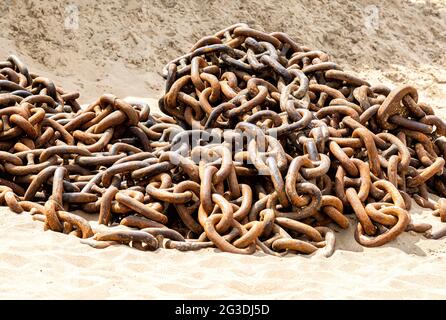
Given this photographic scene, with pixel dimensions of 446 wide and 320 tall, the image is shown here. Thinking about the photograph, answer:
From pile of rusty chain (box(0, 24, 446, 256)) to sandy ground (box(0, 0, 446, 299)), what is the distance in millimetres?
171

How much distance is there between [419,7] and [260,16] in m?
3.86

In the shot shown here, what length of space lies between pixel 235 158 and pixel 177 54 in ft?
20.9

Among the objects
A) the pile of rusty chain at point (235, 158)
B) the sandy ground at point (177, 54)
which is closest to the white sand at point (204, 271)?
the sandy ground at point (177, 54)

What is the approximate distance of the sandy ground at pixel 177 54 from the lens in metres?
2.84

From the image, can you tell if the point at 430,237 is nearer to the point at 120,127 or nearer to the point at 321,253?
the point at 321,253

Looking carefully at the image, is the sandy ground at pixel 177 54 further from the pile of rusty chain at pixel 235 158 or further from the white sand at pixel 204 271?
the pile of rusty chain at pixel 235 158

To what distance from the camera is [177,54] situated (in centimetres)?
1008

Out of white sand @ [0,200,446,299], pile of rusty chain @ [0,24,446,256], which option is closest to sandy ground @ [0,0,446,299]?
white sand @ [0,200,446,299]

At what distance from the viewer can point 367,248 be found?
144 inches

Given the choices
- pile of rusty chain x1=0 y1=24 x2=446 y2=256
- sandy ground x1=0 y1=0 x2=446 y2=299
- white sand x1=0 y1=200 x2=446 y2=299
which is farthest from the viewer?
pile of rusty chain x1=0 y1=24 x2=446 y2=256

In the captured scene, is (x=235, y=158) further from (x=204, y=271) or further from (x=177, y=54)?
(x=177, y=54)

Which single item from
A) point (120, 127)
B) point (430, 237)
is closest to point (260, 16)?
point (120, 127)

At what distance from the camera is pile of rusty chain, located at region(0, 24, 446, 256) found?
365 centimetres

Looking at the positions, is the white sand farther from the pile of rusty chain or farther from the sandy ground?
the pile of rusty chain
